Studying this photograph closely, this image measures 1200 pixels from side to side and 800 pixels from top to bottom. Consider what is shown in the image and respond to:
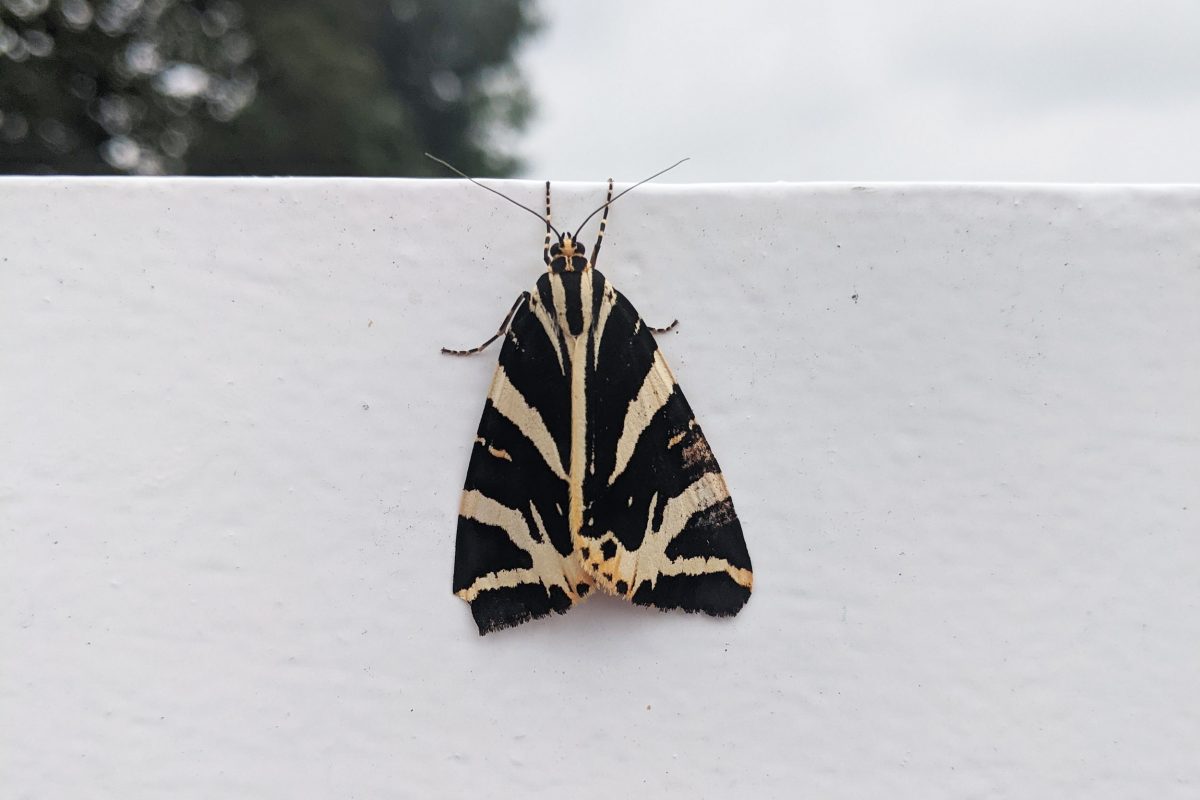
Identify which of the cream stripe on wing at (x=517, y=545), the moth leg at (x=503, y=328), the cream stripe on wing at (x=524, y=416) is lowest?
the cream stripe on wing at (x=517, y=545)

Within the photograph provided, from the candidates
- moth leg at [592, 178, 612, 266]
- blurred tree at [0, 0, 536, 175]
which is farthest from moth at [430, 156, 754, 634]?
blurred tree at [0, 0, 536, 175]

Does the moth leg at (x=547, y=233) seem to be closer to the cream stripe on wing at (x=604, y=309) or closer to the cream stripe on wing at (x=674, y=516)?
the cream stripe on wing at (x=604, y=309)

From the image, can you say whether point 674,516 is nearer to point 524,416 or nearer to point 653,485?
point 653,485

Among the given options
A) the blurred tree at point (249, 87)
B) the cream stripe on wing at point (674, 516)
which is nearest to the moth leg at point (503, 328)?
the cream stripe on wing at point (674, 516)

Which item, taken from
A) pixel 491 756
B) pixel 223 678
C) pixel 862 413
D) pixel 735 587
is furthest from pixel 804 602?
pixel 223 678

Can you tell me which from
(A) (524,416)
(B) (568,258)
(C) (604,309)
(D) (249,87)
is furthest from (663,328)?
(D) (249,87)

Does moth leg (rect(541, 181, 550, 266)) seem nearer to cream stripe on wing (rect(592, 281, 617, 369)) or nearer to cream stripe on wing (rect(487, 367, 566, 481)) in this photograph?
cream stripe on wing (rect(592, 281, 617, 369))
